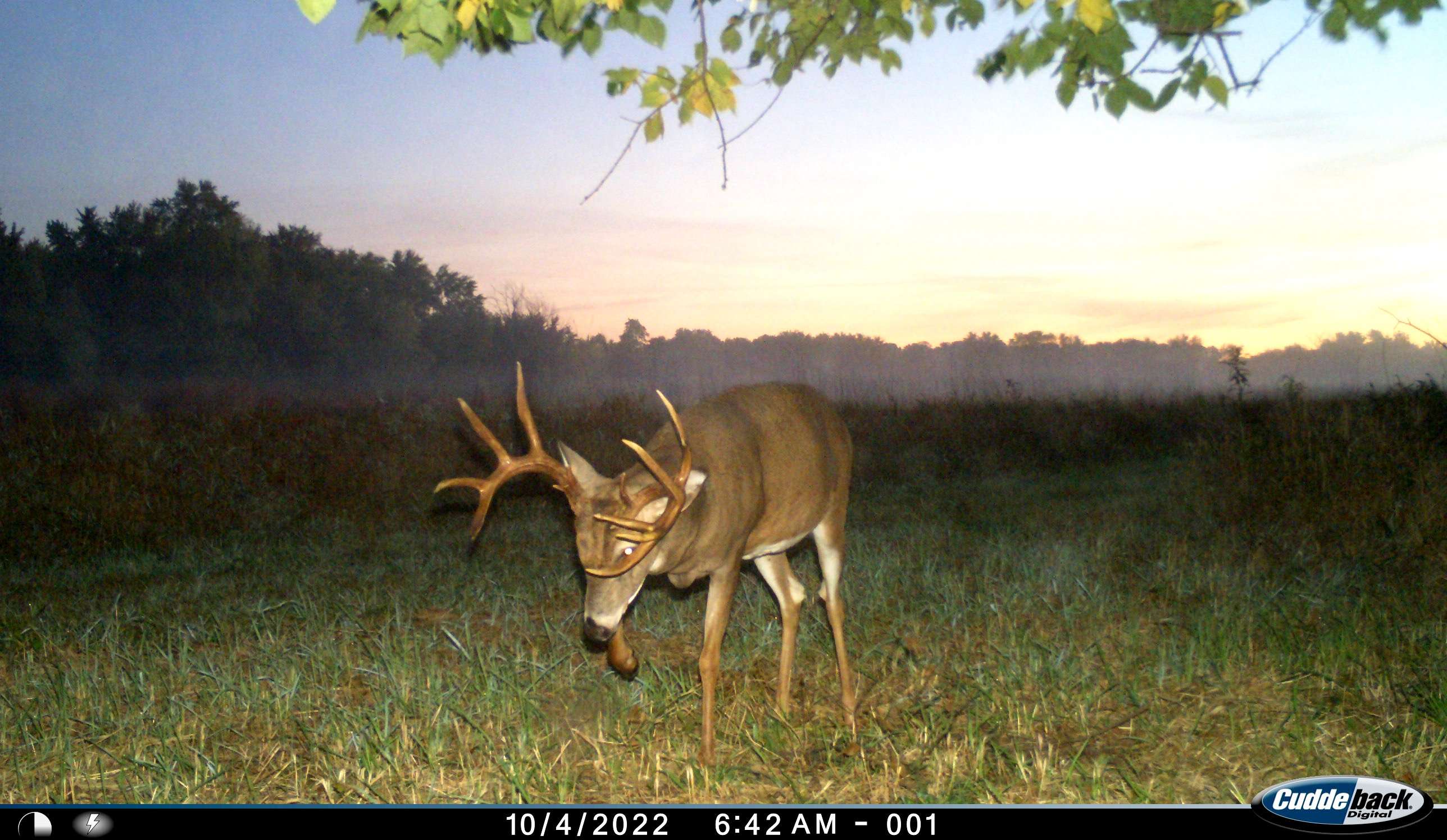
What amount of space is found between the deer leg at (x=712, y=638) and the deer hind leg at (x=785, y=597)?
1.95ft

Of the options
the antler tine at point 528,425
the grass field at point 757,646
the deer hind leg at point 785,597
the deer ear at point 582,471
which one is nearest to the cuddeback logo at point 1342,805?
the grass field at point 757,646

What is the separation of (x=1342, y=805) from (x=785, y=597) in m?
2.60

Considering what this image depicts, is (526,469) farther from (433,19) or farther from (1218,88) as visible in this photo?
(1218,88)

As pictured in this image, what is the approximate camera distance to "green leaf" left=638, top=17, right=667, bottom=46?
14.2 ft

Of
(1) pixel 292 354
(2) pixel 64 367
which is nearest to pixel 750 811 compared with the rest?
(2) pixel 64 367

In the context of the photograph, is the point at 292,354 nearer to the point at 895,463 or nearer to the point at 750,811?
the point at 895,463

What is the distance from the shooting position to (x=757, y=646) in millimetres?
5988

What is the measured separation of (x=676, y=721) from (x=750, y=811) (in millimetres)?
992

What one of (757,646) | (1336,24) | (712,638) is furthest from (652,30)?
(757,646)

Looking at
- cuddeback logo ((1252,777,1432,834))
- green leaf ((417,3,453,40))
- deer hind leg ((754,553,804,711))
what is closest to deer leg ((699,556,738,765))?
deer hind leg ((754,553,804,711))

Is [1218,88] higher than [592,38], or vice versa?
[592,38]

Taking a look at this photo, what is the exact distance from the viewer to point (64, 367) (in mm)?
22516

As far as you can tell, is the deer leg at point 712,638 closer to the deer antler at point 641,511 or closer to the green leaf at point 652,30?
the deer antler at point 641,511

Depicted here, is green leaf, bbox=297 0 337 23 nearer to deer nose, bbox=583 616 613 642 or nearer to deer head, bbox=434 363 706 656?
deer head, bbox=434 363 706 656
